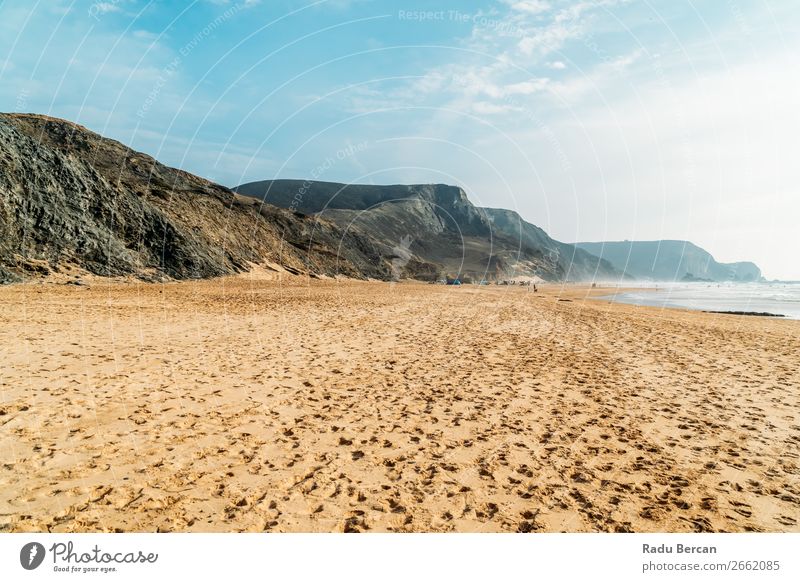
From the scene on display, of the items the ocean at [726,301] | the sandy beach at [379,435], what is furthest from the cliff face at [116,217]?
the ocean at [726,301]

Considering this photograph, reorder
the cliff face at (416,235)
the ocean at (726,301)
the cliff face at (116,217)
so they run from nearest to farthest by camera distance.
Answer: the cliff face at (116,217) → the ocean at (726,301) → the cliff face at (416,235)

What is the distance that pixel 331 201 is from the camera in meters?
185

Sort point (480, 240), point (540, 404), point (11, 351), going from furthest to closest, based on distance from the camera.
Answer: point (480, 240), point (11, 351), point (540, 404)

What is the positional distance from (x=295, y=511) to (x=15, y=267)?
99.0ft

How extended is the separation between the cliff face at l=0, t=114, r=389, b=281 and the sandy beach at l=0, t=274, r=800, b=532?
1714 centimetres

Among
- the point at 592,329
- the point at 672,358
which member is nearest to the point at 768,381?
the point at 672,358

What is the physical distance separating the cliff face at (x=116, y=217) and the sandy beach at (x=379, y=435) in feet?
56.2

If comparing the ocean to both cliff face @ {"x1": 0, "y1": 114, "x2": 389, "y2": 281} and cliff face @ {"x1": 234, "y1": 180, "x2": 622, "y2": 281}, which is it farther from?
cliff face @ {"x1": 234, "y1": 180, "x2": 622, "y2": 281}

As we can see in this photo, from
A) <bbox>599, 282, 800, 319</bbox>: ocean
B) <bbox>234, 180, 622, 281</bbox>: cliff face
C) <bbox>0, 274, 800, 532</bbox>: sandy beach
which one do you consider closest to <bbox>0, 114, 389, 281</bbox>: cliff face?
<bbox>0, 274, 800, 532</bbox>: sandy beach

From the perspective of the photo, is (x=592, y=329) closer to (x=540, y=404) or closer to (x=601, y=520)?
(x=540, y=404)

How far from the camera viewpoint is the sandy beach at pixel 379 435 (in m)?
4.69

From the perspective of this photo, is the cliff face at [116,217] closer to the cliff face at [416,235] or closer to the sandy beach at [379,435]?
the sandy beach at [379,435]

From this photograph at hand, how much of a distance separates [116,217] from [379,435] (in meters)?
36.9

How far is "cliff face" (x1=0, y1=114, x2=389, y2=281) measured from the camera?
27.1m
